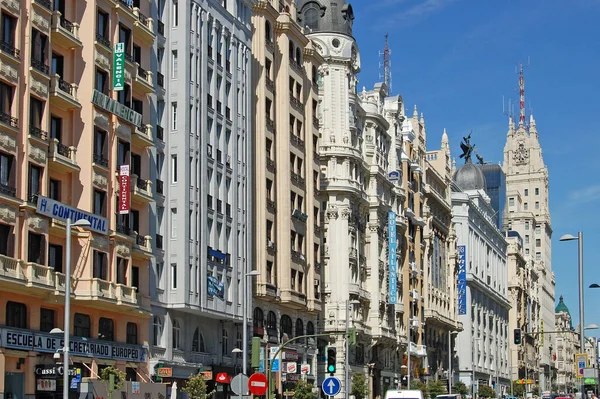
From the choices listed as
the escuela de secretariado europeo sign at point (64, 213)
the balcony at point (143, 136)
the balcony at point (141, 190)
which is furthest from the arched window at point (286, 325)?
the escuela de secretariado europeo sign at point (64, 213)

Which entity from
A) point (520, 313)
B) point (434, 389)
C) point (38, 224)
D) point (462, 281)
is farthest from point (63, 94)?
point (520, 313)

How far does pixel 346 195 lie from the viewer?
3487 inches

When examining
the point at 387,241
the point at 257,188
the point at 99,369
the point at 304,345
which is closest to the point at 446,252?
the point at 387,241

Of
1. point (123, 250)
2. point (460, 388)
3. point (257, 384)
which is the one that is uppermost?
point (123, 250)

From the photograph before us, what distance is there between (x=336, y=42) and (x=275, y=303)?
27340 mm

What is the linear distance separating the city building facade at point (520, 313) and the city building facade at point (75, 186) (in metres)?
126

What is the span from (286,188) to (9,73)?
33796 mm

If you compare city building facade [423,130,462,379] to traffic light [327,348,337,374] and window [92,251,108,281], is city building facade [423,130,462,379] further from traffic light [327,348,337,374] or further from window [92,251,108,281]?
traffic light [327,348,337,374]

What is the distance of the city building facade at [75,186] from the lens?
44531 millimetres

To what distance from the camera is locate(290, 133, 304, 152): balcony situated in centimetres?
7856

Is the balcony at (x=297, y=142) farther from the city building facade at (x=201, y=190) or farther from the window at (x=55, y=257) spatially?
the window at (x=55, y=257)

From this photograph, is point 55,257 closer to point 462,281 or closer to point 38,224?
point 38,224

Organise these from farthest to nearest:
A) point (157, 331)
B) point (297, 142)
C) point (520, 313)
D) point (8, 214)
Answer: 1. point (520, 313)
2. point (297, 142)
3. point (157, 331)
4. point (8, 214)

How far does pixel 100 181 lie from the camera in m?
51.1
